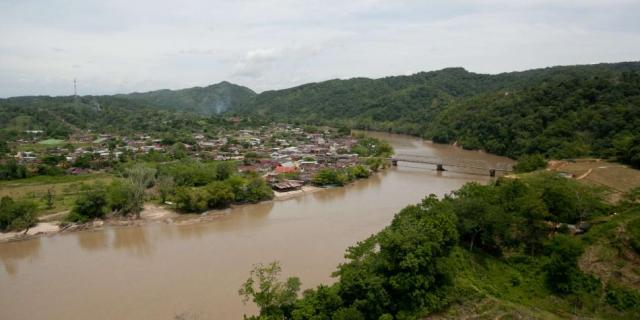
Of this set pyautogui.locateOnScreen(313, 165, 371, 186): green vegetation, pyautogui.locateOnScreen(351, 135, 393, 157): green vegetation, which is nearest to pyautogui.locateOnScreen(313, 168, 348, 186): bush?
pyautogui.locateOnScreen(313, 165, 371, 186): green vegetation

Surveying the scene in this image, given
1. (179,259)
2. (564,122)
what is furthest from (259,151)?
(564,122)

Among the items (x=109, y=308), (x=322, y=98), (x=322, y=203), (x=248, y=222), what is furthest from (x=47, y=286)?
(x=322, y=98)

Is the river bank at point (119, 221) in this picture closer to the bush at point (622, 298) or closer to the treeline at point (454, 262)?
the treeline at point (454, 262)

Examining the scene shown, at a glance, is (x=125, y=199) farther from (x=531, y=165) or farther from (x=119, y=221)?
(x=531, y=165)

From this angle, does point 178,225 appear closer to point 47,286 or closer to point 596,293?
point 47,286

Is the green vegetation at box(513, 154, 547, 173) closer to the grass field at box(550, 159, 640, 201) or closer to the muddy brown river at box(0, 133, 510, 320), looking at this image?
the grass field at box(550, 159, 640, 201)
